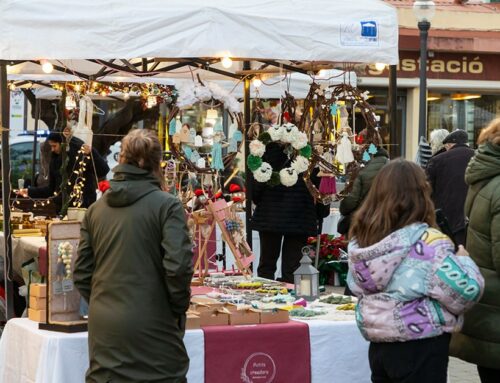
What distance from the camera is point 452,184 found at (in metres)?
9.20

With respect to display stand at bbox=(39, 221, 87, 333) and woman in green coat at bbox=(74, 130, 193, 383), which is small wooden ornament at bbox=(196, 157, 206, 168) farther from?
woman in green coat at bbox=(74, 130, 193, 383)

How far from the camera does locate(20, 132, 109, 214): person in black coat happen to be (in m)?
10.1

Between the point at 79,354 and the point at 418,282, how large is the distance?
183 cm

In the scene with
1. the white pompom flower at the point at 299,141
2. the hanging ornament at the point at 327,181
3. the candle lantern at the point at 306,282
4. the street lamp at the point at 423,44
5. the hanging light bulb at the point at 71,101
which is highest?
the street lamp at the point at 423,44

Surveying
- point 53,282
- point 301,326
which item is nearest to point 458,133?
point 301,326

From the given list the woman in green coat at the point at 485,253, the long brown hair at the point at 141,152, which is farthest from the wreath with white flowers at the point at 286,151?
the long brown hair at the point at 141,152

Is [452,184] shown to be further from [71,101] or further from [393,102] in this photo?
[71,101]

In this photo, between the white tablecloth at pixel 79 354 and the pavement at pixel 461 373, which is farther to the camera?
the pavement at pixel 461 373

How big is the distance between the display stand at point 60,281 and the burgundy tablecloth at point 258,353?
0.67 m

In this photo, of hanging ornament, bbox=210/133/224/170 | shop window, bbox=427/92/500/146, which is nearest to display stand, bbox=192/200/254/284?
hanging ornament, bbox=210/133/224/170

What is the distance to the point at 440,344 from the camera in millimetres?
4371

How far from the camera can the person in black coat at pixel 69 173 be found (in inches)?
396

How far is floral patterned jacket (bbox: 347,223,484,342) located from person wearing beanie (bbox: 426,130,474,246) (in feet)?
16.0

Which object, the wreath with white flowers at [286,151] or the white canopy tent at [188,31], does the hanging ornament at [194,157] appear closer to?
the wreath with white flowers at [286,151]
